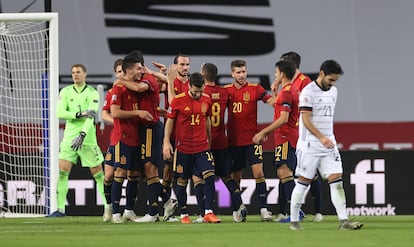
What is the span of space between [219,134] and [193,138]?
0.74 meters

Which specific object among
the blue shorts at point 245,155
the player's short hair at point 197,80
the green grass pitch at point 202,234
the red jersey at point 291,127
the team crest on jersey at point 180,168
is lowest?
the green grass pitch at point 202,234

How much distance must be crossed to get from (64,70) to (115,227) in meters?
9.26

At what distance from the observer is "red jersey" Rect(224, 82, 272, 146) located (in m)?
15.8

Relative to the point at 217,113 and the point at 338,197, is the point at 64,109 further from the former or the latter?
the point at 338,197

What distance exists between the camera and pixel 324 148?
42.8 ft

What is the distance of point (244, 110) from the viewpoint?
15.9m

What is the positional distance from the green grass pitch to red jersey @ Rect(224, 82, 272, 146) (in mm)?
1028

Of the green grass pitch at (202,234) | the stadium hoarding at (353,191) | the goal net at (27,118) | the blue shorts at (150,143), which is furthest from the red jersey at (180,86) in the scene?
the stadium hoarding at (353,191)

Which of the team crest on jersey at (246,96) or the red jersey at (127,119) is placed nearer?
the red jersey at (127,119)

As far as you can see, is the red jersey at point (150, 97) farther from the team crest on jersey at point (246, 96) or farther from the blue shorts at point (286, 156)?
the blue shorts at point (286, 156)

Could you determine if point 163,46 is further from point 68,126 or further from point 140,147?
point 140,147

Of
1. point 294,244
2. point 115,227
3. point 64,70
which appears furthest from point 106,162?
point 64,70

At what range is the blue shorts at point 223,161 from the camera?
15.9 meters

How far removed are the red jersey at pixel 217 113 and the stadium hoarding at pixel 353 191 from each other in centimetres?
209
